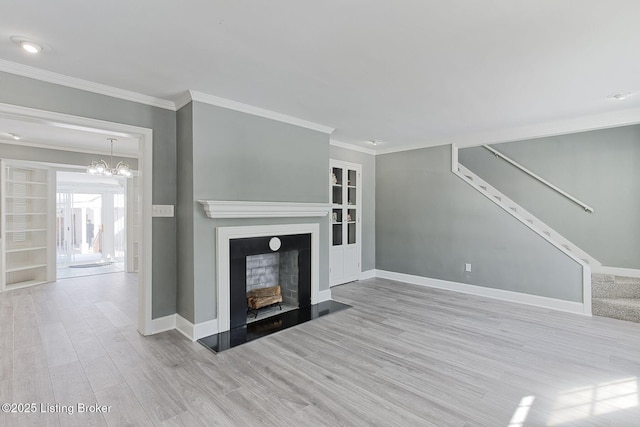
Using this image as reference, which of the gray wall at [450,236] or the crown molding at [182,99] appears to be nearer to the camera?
the crown molding at [182,99]

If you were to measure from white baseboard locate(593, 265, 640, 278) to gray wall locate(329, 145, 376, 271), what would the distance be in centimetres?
353

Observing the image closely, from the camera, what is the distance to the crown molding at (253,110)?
3201 mm

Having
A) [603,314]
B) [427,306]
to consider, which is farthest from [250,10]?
[603,314]

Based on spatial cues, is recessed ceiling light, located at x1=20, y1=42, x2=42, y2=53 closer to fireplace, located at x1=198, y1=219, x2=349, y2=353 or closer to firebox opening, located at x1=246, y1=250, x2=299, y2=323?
fireplace, located at x1=198, y1=219, x2=349, y2=353

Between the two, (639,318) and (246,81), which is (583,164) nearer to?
(639,318)

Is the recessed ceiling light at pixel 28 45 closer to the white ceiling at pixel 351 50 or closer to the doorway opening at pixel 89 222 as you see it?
the white ceiling at pixel 351 50

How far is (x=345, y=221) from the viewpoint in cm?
553

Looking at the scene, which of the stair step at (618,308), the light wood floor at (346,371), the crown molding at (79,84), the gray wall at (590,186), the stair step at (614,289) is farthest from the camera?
the gray wall at (590,186)

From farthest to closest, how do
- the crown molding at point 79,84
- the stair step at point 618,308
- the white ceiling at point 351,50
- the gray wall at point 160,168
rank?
the stair step at point 618,308, the gray wall at point 160,168, the crown molding at point 79,84, the white ceiling at point 351,50

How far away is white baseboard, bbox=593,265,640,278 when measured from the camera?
4.49 metres

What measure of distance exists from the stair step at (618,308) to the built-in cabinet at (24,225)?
8958 millimetres

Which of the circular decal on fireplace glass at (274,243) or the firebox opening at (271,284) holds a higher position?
the circular decal on fireplace glass at (274,243)

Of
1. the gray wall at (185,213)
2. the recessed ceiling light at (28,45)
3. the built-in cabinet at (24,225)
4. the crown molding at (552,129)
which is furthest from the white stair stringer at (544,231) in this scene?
the built-in cabinet at (24,225)

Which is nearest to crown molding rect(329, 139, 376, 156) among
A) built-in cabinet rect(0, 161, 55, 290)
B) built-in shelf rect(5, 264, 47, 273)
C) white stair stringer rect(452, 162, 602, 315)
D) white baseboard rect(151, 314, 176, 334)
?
white stair stringer rect(452, 162, 602, 315)
